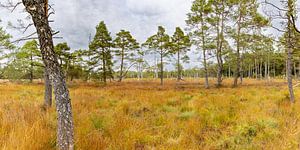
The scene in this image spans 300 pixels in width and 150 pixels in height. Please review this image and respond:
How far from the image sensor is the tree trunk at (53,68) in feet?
9.00

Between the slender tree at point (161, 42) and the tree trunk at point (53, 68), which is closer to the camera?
the tree trunk at point (53, 68)

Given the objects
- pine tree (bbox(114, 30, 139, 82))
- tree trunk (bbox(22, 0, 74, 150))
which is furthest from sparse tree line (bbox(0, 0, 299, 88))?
tree trunk (bbox(22, 0, 74, 150))

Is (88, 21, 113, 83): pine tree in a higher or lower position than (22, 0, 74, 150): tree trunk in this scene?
higher

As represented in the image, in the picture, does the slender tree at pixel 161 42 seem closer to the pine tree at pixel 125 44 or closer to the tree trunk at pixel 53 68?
the pine tree at pixel 125 44

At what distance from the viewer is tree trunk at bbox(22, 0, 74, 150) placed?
2.74 meters

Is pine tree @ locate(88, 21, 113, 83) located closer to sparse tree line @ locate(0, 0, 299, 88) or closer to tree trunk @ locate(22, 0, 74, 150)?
sparse tree line @ locate(0, 0, 299, 88)

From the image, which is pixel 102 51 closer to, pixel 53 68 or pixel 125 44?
pixel 125 44

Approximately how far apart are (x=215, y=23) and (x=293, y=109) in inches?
658

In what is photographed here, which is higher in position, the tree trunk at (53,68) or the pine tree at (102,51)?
the pine tree at (102,51)

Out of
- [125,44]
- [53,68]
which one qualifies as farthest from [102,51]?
[53,68]

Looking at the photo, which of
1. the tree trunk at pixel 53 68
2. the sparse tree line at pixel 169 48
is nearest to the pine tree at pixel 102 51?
the sparse tree line at pixel 169 48

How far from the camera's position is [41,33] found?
275 cm

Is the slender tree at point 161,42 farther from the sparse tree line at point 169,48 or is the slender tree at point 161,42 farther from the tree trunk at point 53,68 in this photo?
the tree trunk at point 53,68

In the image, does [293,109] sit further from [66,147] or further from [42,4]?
[42,4]
